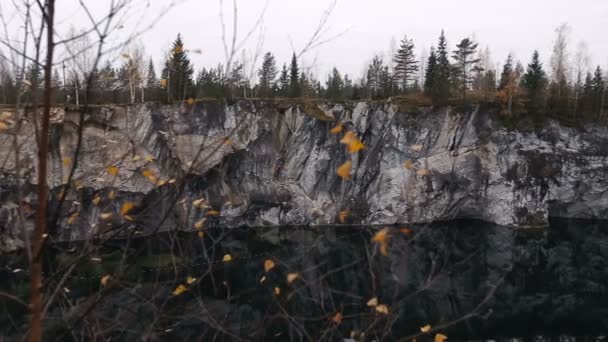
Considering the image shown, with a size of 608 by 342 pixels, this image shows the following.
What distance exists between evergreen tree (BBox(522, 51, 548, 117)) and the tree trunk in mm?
28945

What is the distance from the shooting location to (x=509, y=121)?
86.4 ft

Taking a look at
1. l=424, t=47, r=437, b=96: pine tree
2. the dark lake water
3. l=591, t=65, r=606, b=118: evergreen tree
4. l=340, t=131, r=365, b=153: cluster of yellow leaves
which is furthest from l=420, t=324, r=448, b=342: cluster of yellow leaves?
l=591, t=65, r=606, b=118: evergreen tree

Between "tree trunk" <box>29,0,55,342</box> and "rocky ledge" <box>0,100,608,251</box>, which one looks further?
"rocky ledge" <box>0,100,608,251</box>

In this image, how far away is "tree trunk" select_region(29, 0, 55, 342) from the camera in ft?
4.53

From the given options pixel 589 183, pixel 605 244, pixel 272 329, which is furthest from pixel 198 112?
pixel 589 183

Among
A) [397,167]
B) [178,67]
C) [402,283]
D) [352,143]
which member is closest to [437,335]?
[352,143]

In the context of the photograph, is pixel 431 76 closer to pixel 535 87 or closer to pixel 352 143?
pixel 535 87

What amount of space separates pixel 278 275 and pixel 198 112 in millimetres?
11577

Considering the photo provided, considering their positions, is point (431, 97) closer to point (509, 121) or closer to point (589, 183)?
point (509, 121)

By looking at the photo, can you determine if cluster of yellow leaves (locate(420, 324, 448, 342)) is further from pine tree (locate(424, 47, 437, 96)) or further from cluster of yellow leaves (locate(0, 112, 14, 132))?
pine tree (locate(424, 47, 437, 96))

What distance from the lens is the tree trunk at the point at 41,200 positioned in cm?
138

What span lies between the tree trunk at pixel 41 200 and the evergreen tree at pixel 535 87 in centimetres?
2894

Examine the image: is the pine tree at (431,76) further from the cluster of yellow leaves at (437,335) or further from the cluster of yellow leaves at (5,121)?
the cluster of yellow leaves at (5,121)

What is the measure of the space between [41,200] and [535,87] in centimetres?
3108
